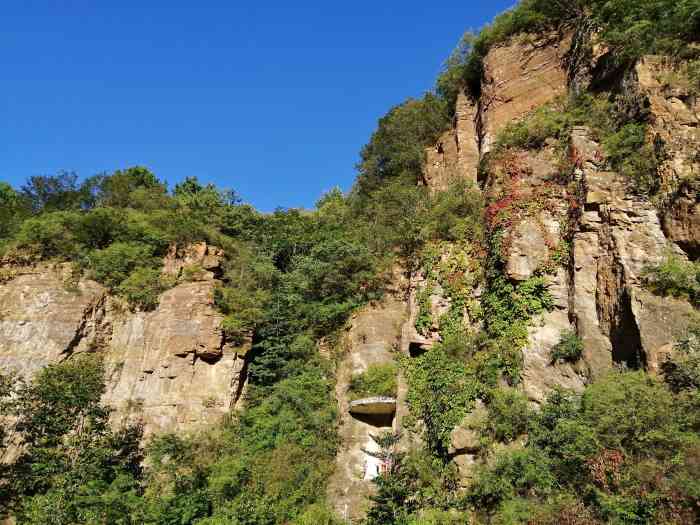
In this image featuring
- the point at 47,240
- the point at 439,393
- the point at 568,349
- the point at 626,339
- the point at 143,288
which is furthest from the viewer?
the point at 47,240

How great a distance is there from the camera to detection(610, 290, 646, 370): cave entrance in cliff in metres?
10.2

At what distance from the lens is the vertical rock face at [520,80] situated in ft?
61.4

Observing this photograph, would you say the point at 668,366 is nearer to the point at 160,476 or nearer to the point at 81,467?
the point at 160,476

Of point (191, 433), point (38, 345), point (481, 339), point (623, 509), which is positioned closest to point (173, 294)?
point (38, 345)

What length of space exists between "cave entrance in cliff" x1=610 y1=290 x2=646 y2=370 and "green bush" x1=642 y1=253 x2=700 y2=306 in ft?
2.21

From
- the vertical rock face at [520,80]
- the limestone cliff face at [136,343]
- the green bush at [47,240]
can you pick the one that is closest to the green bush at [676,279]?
the vertical rock face at [520,80]

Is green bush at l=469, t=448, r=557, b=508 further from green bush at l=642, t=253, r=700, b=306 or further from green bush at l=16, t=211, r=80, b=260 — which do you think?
green bush at l=16, t=211, r=80, b=260

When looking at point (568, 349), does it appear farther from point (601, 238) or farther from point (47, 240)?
point (47, 240)

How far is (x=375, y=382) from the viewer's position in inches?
584

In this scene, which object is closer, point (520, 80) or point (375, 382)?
point (375, 382)

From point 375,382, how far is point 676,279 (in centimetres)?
881

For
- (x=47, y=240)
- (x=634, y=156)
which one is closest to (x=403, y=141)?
(x=634, y=156)

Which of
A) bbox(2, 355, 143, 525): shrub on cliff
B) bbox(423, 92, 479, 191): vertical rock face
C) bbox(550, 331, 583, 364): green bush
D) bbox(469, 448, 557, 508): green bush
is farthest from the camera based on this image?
bbox(423, 92, 479, 191): vertical rock face

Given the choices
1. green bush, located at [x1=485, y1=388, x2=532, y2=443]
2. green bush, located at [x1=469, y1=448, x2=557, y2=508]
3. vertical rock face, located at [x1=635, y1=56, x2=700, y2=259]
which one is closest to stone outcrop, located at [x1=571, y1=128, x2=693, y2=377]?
vertical rock face, located at [x1=635, y1=56, x2=700, y2=259]
